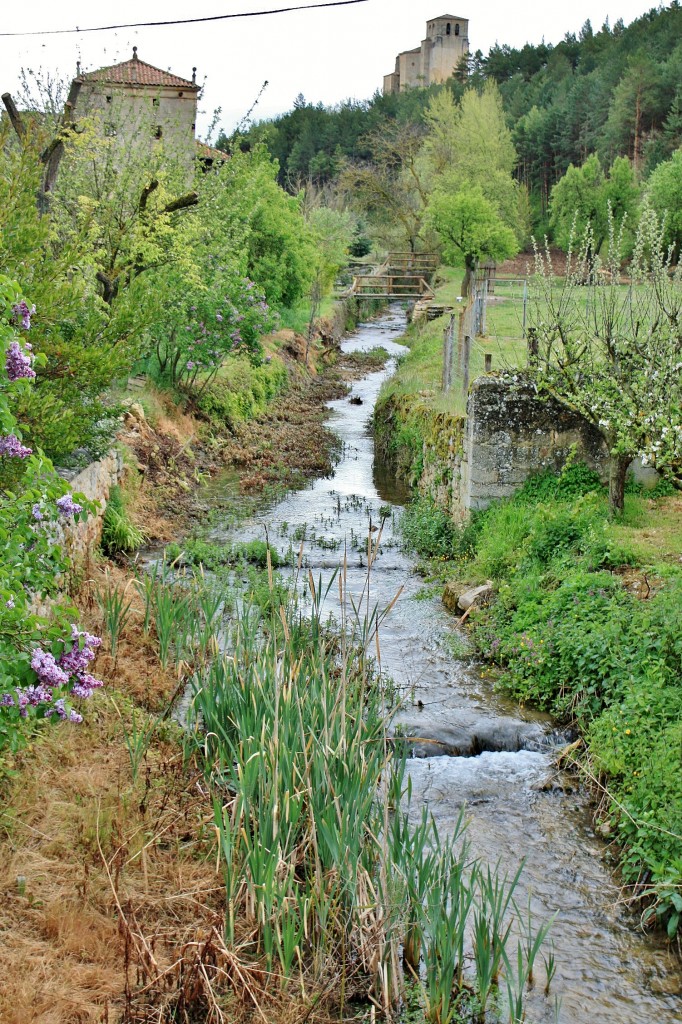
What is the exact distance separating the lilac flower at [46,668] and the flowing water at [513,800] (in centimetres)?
219

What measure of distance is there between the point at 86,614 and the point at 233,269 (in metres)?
10.8

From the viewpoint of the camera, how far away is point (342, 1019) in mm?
4336

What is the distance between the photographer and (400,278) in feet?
140

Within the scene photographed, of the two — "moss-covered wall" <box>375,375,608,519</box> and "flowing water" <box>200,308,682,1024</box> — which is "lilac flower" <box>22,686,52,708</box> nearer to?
"flowing water" <box>200,308,682,1024</box>

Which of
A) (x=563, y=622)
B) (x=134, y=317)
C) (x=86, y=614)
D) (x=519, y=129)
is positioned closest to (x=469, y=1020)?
(x=563, y=622)

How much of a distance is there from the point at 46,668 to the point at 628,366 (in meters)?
7.28

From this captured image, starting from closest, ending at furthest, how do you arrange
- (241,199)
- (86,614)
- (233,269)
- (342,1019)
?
1. (342,1019)
2. (86,614)
3. (233,269)
4. (241,199)

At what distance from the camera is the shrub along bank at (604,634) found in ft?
19.7

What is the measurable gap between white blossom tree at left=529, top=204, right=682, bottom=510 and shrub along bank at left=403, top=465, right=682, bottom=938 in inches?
31.1

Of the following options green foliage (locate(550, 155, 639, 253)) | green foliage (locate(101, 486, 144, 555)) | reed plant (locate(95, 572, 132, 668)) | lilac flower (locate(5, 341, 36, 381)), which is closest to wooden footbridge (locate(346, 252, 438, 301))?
green foliage (locate(550, 155, 639, 253))

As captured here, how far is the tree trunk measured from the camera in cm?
992

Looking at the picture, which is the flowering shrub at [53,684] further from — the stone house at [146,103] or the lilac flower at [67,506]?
the stone house at [146,103]

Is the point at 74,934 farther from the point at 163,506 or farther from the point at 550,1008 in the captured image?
the point at 163,506

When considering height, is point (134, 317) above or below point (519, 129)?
below
